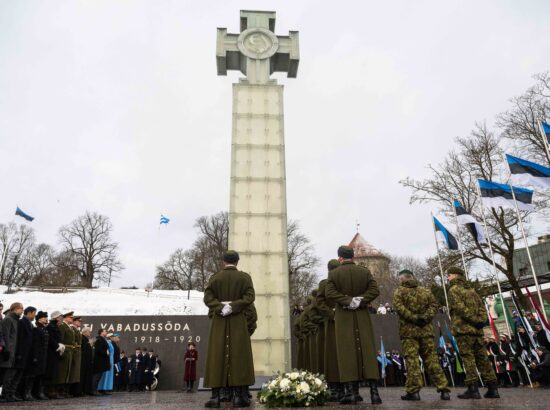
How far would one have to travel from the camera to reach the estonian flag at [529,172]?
9.15 meters

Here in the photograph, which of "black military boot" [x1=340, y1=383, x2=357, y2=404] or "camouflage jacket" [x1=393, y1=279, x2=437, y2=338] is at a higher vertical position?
"camouflage jacket" [x1=393, y1=279, x2=437, y2=338]

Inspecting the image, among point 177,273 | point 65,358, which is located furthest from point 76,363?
point 177,273

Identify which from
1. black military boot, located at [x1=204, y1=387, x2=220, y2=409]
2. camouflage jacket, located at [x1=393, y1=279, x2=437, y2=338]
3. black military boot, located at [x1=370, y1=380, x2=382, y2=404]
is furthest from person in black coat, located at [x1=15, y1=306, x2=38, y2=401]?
camouflage jacket, located at [x1=393, y1=279, x2=437, y2=338]

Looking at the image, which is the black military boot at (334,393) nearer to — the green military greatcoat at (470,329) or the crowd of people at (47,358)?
the green military greatcoat at (470,329)

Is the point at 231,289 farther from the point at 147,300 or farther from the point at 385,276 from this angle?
the point at 385,276

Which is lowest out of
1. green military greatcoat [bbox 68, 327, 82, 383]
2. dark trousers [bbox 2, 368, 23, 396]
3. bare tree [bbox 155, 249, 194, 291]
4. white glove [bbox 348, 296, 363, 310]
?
dark trousers [bbox 2, 368, 23, 396]

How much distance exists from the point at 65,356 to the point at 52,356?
397mm

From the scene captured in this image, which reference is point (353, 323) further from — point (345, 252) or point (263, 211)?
point (263, 211)

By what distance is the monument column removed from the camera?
1145cm

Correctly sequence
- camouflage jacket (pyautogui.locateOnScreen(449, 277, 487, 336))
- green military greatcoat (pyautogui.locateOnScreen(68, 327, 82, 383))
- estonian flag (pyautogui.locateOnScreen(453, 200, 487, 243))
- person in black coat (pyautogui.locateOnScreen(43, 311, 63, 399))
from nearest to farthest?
1. camouflage jacket (pyautogui.locateOnScreen(449, 277, 487, 336))
2. person in black coat (pyautogui.locateOnScreen(43, 311, 63, 399))
3. green military greatcoat (pyautogui.locateOnScreen(68, 327, 82, 383))
4. estonian flag (pyautogui.locateOnScreen(453, 200, 487, 243))

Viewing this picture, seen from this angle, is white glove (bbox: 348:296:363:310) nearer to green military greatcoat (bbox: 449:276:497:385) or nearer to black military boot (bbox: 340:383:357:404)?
black military boot (bbox: 340:383:357:404)

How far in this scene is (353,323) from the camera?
5.49 metres

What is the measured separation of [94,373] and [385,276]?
49.2 meters

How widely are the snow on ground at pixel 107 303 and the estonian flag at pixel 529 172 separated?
66.1ft
